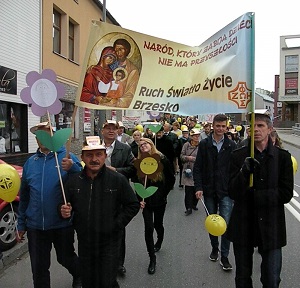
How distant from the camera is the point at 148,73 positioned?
11.1 ft

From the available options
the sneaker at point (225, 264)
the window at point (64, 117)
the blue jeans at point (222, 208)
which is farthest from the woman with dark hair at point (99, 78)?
the window at point (64, 117)

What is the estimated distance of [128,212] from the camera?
3.09 meters

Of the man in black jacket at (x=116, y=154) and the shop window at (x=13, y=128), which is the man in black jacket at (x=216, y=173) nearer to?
the man in black jacket at (x=116, y=154)

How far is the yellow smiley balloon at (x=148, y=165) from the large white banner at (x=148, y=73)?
2.96 ft

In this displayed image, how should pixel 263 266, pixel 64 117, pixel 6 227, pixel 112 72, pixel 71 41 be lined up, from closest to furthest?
1. pixel 263 266
2. pixel 112 72
3. pixel 6 227
4. pixel 64 117
5. pixel 71 41

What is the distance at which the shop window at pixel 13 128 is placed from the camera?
436 inches

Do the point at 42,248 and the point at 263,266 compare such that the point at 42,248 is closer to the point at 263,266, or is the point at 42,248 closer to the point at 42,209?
the point at 42,209

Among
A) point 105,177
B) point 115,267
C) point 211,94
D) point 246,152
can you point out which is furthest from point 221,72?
point 115,267

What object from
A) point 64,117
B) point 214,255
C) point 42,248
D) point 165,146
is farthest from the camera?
point 64,117

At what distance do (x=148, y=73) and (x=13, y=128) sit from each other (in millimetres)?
9592

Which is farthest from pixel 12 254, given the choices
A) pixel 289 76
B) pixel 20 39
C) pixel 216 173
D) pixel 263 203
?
pixel 289 76

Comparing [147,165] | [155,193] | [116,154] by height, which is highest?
[116,154]

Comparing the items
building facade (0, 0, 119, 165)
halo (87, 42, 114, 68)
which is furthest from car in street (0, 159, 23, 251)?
building facade (0, 0, 119, 165)

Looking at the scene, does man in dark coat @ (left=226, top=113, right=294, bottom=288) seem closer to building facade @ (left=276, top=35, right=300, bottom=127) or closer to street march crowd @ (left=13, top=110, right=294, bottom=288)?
street march crowd @ (left=13, top=110, right=294, bottom=288)
